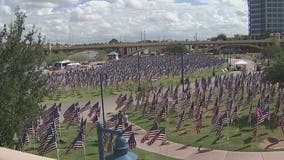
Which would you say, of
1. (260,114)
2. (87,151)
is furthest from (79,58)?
(260,114)

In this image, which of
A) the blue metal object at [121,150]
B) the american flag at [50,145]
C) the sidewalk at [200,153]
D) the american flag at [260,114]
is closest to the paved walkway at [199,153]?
the sidewalk at [200,153]

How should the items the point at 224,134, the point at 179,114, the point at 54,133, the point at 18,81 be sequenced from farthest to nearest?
Answer: the point at 179,114 → the point at 224,134 → the point at 54,133 → the point at 18,81

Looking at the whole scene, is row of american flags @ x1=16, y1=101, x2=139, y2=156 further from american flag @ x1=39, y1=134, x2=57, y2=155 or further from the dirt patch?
the dirt patch

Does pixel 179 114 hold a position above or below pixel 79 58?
above

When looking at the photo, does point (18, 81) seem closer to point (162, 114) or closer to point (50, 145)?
point (50, 145)

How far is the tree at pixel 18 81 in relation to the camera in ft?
55.7

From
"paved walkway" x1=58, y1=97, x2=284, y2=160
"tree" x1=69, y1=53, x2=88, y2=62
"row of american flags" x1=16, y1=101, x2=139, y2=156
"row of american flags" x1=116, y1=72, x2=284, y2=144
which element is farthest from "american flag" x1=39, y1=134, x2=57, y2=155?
"tree" x1=69, y1=53, x2=88, y2=62

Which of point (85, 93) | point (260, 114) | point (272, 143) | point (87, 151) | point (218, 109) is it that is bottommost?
point (85, 93)

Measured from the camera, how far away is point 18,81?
1767cm

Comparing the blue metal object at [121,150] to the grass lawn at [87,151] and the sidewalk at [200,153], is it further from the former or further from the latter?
the grass lawn at [87,151]

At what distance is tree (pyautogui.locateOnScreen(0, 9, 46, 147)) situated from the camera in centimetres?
1697

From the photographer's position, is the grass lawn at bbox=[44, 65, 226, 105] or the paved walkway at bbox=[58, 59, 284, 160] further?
the grass lawn at bbox=[44, 65, 226, 105]

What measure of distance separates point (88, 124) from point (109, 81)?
124 feet

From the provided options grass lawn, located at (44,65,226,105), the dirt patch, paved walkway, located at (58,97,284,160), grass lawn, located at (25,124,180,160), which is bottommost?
grass lawn, located at (44,65,226,105)
